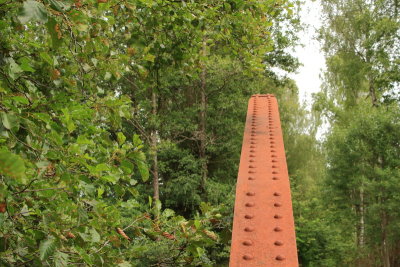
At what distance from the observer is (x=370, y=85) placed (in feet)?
67.4

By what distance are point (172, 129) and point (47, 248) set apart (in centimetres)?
1575

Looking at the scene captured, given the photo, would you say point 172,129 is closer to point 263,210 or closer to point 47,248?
point 263,210

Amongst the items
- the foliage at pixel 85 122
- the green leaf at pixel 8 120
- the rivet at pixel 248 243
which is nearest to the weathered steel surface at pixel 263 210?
the rivet at pixel 248 243

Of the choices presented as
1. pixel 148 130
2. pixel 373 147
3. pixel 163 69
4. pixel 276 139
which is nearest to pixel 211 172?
pixel 148 130

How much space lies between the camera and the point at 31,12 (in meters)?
1.07

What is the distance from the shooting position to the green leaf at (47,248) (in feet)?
4.79

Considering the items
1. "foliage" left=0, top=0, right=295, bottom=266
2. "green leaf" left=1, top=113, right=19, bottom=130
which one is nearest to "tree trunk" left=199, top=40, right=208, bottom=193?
"foliage" left=0, top=0, right=295, bottom=266

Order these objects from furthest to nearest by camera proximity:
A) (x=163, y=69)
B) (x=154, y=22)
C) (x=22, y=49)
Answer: (x=163, y=69) → (x=154, y=22) → (x=22, y=49)

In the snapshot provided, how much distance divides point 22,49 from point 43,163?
1.13m

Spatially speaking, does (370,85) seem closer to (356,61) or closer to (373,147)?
(356,61)

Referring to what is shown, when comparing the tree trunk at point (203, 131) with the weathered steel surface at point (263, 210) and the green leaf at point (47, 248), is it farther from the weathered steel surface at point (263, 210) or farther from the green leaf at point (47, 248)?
the green leaf at point (47, 248)

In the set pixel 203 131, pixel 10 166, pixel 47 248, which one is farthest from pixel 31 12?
pixel 203 131

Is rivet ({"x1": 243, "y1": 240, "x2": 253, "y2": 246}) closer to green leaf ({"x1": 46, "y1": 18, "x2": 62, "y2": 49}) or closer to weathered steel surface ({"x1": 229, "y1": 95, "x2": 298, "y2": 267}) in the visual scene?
weathered steel surface ({"x1": 229, "y1": 95, "x2": 298, "y2": 267})

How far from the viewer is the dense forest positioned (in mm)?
1619
